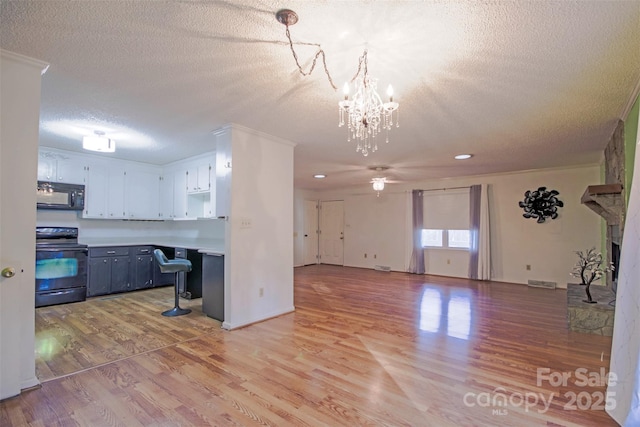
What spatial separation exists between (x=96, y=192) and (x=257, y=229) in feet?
11.1

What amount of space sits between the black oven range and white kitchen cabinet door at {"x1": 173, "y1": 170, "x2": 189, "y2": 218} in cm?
146

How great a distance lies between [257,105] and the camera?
296 cm

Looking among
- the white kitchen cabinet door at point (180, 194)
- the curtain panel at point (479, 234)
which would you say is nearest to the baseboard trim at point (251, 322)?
the white kitchen cabinet door at point (180, 194)

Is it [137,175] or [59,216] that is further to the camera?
[137,175]

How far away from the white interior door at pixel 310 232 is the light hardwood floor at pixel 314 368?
4.83 metres

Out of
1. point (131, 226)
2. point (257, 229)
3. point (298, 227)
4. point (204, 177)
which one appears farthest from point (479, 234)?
point (131, 226)

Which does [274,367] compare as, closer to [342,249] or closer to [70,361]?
[70,361]

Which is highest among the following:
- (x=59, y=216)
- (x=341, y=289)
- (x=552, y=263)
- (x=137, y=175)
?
(x=137, y=175)

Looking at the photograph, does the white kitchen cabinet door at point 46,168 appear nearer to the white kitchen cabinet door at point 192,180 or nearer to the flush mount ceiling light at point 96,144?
the flush mount ceiling light at point 96,144

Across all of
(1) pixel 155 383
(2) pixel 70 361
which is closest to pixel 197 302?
(2) pixel 70 361

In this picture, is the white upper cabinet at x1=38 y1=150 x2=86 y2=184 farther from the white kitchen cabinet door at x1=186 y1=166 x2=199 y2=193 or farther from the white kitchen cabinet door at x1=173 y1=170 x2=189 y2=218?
the white kitchen cabinet door at x1=186 y1=166 x2=199 y2=193

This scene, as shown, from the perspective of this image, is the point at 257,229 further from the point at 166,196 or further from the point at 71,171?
the point at 71,171

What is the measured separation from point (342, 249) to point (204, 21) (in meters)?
7.89

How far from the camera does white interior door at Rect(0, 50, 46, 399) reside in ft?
6.72
